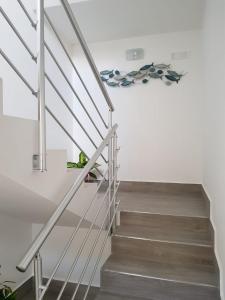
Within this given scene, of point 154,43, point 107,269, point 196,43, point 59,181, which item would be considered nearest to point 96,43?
point 154,43

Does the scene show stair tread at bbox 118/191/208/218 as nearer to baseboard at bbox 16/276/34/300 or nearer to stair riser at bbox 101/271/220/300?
stair riser at bbox 101/271/220/300

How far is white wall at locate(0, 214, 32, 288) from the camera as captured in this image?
8.94ft

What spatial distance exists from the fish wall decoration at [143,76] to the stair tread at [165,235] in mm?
2133

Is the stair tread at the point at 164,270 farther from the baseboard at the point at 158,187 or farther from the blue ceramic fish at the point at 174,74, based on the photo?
the blue ceramic fish at the point at 174,74

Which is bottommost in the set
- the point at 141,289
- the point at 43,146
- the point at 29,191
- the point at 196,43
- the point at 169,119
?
the point at 141,289

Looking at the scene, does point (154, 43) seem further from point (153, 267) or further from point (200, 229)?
point (153, 267)

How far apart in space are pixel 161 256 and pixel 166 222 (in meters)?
0.33

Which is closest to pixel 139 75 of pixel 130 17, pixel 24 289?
pixel 130 17

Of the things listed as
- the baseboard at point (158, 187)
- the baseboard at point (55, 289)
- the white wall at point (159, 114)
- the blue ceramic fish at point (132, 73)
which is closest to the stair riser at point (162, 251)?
the baseboard at point (55, 289)

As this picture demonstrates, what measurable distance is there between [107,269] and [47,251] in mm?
1424

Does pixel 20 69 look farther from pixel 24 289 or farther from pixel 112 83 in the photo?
pixel 24 289

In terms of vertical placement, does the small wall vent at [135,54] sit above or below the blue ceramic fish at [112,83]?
above

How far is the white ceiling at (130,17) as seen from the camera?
2.90 m

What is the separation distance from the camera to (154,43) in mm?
3627
